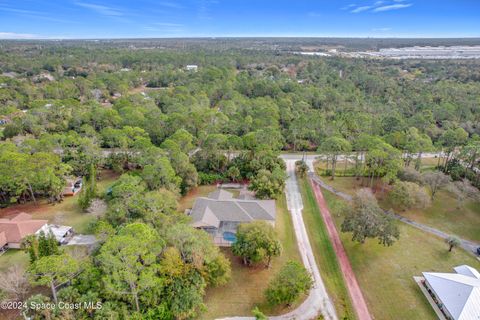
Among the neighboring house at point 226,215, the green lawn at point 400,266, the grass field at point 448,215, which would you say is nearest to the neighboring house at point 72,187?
the neighboring house at point 226,215

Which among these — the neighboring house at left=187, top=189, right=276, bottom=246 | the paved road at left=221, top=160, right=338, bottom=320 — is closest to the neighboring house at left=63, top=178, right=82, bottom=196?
the neighboring house at left=187, top=189, right=276, bottom=246

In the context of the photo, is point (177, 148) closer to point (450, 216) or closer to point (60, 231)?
point (60, 231)

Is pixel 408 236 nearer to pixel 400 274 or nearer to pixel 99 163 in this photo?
pixel 400 274

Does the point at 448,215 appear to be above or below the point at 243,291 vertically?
above

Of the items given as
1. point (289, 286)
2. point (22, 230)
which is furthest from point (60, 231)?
point (289, 286)

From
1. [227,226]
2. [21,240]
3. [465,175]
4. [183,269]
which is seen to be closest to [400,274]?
[227,226]

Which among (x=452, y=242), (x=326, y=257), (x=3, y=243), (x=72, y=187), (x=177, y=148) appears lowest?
(x=326, y=257)

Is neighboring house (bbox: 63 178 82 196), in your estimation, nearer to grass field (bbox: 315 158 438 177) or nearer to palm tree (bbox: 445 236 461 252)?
grass field (bbox: 315 158 438 177)
